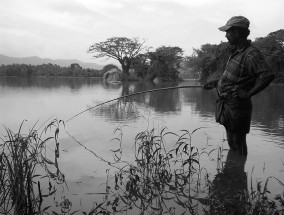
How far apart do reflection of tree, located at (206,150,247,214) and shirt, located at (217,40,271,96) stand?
1.03 metres

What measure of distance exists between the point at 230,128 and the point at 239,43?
1172 mm

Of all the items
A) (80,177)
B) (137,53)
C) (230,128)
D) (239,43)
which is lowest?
(80,177)

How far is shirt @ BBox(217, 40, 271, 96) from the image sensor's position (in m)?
3.74

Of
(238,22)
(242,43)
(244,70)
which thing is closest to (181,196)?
(244,70)

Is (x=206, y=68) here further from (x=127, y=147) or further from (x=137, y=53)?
(x=127, y=147)

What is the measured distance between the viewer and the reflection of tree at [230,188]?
9.29ft

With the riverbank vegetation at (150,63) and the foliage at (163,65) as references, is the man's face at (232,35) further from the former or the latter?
the foliage at (163,65)

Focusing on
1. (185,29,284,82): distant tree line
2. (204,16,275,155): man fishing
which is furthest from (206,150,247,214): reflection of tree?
(185,29,284,82): distant tree line

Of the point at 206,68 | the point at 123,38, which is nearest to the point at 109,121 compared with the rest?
the point at 206,68

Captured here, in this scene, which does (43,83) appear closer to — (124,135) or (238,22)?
(124,135)

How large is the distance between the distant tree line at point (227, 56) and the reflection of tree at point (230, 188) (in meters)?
27.4

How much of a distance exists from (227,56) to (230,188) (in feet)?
108

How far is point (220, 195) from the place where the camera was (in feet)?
10.5

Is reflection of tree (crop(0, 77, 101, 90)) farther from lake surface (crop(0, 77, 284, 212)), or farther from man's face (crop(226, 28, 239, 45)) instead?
man's face (crop(226, 28, 239, 45))
